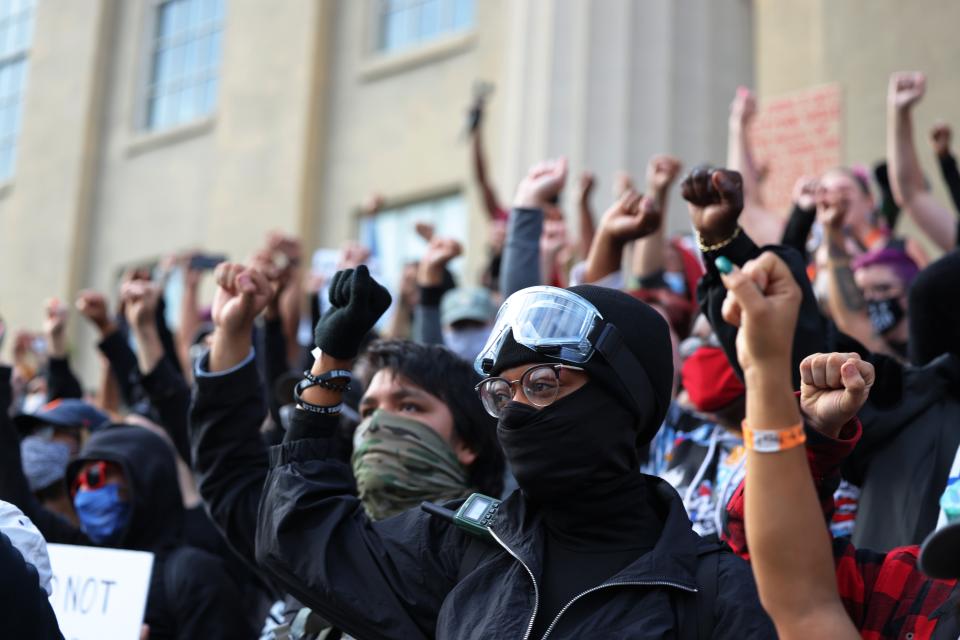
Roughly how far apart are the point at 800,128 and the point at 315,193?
6.74 metres

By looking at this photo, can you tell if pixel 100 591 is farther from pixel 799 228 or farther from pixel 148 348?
pixel 799 228

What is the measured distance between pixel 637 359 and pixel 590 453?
0.77 feet

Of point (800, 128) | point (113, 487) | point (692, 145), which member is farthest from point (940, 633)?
point (692, 145)

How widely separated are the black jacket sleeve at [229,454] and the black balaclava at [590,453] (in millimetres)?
862

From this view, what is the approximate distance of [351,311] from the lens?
2.84 m

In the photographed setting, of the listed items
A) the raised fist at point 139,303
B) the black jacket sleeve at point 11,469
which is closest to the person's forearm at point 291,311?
the raised fist at point 139,303

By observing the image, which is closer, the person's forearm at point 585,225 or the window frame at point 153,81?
the person's forearm at point 585,225

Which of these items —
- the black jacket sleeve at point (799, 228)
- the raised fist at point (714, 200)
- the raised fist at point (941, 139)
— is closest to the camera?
the raised fist at point (714, 200)

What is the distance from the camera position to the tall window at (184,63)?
16859mm

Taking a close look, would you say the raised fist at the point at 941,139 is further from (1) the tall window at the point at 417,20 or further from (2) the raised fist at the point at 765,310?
(1) the tall window at the point at 417,20

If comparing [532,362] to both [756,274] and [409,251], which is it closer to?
[756,274]

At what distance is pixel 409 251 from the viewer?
13961 mm

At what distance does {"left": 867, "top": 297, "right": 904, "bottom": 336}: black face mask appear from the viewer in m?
4.57

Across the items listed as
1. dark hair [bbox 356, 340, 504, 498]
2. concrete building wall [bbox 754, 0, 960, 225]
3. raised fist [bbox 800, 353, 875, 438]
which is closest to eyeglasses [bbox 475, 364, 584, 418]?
raised fist [bbox 800, 353, 875, 438]
